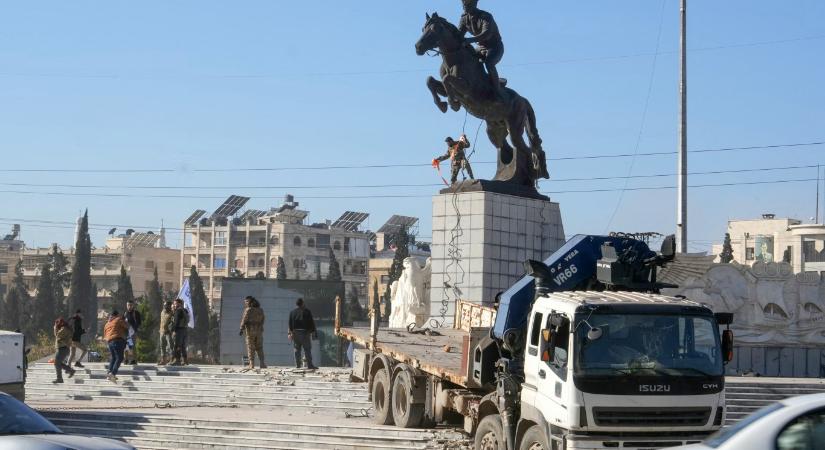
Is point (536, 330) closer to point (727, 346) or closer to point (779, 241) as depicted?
point (727, 346)

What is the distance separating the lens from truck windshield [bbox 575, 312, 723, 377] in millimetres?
12180

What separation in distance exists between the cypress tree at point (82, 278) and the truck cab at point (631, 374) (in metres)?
72.7

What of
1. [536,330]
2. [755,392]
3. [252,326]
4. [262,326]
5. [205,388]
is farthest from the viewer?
[252,326]

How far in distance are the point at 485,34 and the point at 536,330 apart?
14538 millimetres

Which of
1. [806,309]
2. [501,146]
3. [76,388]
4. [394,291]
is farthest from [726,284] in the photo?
[76,388]

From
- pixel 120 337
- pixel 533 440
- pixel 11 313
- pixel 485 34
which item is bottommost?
pixel 11 313

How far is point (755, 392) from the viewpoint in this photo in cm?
2222

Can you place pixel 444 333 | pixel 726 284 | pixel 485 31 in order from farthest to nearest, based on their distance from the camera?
pixel 726 284 < pixel 485 31 < pixel 444 333

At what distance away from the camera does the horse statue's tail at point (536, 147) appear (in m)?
28.2

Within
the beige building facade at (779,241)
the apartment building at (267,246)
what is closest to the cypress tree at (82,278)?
the apartment building at (267,246)

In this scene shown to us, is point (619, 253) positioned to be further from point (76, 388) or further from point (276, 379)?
point (76, 388)

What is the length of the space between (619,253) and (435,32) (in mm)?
12213

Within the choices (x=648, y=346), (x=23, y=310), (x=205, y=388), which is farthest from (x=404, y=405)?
(x=23, y=310)

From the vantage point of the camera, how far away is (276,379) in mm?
24953
